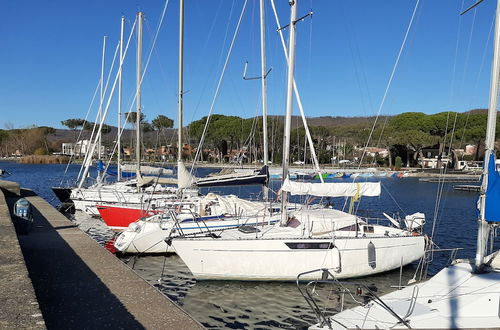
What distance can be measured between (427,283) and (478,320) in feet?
5.89

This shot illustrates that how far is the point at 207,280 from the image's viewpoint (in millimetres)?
14516

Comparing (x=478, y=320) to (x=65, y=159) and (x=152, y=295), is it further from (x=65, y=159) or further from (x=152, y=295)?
(x=65, y=159)

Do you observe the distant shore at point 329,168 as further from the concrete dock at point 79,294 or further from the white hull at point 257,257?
the concrete dock at point 79,294

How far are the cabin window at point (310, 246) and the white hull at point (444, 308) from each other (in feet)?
15.5

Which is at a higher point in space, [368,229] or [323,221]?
[323,221]

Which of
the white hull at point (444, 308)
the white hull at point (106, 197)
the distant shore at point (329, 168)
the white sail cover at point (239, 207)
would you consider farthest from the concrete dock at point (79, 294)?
the distant shore at point (329, 168)

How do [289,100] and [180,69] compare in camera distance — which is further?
[180,69]

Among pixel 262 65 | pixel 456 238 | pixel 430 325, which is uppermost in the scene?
pixel 262 65

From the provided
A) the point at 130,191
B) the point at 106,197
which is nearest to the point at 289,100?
the point at 130,191

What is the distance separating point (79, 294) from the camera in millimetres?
8898

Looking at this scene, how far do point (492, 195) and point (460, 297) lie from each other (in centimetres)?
238

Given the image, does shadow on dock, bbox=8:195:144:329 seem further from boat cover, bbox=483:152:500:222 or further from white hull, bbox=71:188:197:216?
white hull, bbox=71:188:197:216

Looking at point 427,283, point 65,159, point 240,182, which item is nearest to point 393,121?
point 65,159

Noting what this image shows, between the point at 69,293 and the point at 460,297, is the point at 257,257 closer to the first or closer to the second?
the point at 69,293
